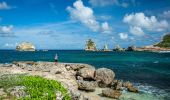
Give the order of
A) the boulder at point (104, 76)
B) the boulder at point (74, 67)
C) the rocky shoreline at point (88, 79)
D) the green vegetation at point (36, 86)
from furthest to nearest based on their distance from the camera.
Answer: the boulder at point (74, 67) < the boulder at point (104, 76) < the rocky shoreline at point (88, 79) < the green vegetation at point (36, 86)

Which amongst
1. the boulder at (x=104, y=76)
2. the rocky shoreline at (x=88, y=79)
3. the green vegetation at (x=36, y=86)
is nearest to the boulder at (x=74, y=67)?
the rocky shoreline at (x=88, y=79)

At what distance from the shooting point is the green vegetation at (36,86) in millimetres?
18969

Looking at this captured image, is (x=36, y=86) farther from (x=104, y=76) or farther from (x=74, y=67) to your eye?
(x=74, y=67)

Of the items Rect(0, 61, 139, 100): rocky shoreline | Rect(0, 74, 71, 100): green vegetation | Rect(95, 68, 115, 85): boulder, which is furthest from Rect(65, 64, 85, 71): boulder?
Rect(0, 74, 71, 100): green vegetation

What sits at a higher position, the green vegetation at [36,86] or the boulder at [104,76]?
the green vegetation at [36,86]

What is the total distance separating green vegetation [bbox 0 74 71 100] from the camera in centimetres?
1897

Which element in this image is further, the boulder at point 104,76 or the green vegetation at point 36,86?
the boulder at point 104,76

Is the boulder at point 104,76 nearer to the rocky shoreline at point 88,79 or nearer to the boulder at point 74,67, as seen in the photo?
the rocky shoreline at point 88,79

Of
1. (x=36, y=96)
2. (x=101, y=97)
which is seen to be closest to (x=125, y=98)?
(x=101, y=97)

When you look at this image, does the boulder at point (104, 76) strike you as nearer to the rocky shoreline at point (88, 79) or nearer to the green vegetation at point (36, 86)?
the rocky shoreline at point (88, 79)

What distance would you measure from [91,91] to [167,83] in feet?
59.7

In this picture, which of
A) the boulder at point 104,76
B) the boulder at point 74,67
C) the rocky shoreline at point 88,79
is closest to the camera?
the rocky shoreline at point 88,79

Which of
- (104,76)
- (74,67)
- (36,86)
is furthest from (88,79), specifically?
(36,86)

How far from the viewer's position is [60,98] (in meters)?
19.5
